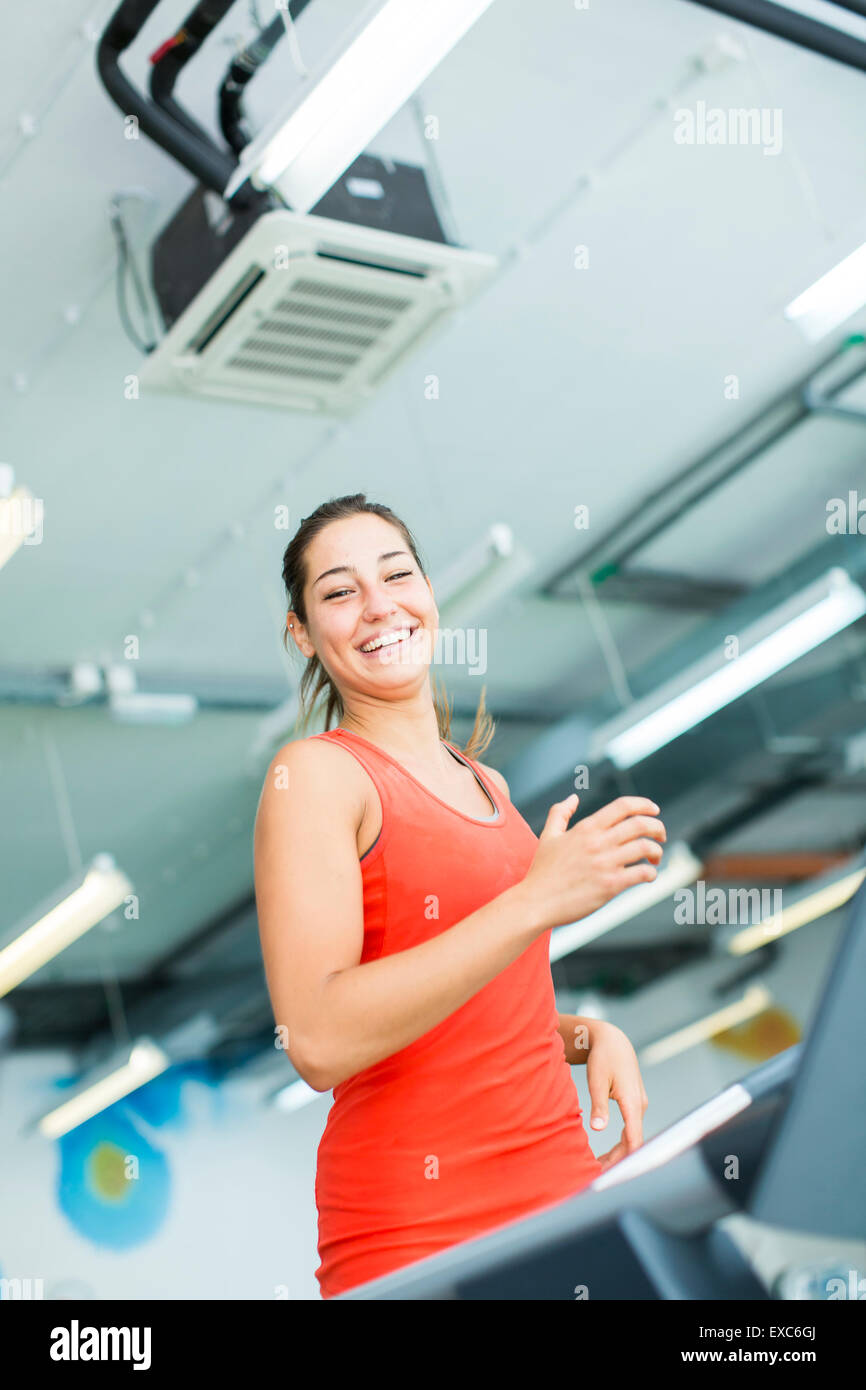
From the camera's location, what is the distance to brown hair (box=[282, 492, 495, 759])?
3.88ft

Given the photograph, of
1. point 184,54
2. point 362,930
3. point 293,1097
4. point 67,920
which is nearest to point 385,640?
point 362,930

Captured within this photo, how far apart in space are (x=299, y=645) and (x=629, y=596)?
5126 millimetres

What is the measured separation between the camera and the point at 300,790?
96 cm

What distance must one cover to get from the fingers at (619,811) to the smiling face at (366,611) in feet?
1.14

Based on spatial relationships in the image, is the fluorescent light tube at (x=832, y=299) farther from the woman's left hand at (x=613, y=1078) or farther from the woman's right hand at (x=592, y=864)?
the woman's right hand at (x=592, y=864)

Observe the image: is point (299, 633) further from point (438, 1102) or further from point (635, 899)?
point (635, 899)

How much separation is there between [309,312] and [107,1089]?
5501 mm

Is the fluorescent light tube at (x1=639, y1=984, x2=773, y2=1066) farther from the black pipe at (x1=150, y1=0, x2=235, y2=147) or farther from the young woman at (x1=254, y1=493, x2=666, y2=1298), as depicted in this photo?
the young woman at (x1=254, y1=493, x2=666, y2=1298)

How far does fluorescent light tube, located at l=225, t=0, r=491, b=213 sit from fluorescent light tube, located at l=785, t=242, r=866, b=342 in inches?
39.1

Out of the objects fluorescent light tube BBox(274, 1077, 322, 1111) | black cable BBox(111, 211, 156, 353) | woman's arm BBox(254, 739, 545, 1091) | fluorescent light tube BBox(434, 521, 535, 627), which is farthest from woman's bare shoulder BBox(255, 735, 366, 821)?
fluorescent light tube BBox(274, 1077, 322, 1111)

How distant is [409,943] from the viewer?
0.99 meters

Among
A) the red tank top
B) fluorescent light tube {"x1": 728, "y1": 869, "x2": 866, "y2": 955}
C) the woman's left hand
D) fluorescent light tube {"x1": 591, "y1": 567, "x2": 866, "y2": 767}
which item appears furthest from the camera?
fluorescent light tube {"x1": 728, "y1": 869, "x2": 866, "y2": 955}

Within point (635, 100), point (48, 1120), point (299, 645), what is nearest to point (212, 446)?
point (635, 100)
